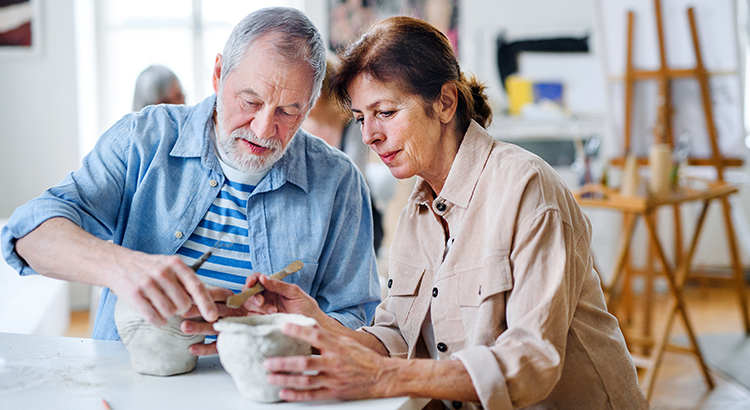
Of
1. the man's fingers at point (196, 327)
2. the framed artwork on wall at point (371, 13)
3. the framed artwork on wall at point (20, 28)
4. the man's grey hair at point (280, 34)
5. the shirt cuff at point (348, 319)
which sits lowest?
the shirt cuff at point (348, 319)

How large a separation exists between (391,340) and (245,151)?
1.81 ft

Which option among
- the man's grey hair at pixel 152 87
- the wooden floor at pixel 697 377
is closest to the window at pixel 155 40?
the wooden floor at pixel 697 377

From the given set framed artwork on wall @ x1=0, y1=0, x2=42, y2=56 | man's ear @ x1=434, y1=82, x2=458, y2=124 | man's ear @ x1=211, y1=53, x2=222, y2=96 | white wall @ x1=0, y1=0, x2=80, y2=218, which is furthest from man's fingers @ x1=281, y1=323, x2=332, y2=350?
framed artwork on wall @ x1=0, y1=0, x2=42, y2=56

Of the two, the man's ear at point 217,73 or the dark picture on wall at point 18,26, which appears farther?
the dark picture on wall at point 18,26

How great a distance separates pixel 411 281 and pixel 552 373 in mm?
423

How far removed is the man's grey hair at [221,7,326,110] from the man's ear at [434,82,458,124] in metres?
0.31

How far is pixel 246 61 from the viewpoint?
141 centimetres

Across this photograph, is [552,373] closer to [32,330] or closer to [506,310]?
[506,310]

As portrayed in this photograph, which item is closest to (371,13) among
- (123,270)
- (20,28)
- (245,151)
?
(20,28)

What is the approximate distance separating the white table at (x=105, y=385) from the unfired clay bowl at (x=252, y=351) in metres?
0.02

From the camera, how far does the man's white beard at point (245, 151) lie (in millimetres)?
1447

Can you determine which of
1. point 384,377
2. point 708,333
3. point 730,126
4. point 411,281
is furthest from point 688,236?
point 384,377

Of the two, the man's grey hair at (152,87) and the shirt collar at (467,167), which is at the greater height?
the man's grey hair at (152,87)

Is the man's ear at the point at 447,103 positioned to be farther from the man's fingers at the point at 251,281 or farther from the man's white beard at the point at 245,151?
the man's fingers at the point at 251,281
